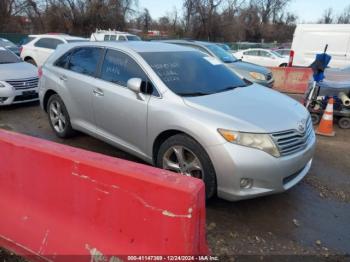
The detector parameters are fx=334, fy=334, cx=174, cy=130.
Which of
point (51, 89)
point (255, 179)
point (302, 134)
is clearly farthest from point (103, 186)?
point (51, 89)

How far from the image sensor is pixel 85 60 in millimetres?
4895

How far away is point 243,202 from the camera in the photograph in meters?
3.73

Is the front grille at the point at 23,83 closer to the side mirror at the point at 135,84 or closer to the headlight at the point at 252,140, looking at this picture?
the side mirror at the point at 135,84

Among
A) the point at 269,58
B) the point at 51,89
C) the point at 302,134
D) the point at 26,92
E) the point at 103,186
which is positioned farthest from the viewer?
the point at 269,58

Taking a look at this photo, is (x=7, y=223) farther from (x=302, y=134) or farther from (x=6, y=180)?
(x=302, y=134)

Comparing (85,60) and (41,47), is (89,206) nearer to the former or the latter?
(85,60)

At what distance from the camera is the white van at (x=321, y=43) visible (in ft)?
43.9

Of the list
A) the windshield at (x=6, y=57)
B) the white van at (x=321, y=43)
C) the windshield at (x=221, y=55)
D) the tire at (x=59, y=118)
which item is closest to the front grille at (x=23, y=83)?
the windshield at (x=6, y=57)

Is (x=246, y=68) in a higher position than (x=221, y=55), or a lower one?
lower

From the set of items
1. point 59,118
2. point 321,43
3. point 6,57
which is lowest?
point 59,118

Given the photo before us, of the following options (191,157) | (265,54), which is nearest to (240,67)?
(191,157)

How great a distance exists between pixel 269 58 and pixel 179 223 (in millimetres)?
19519

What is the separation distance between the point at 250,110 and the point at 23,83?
5.90m

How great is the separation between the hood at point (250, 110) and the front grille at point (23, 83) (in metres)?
5.34
